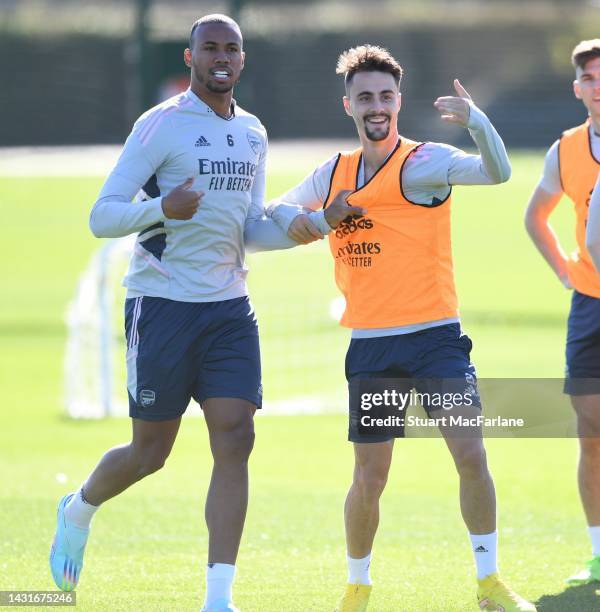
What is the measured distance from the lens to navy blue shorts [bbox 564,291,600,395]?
650cm

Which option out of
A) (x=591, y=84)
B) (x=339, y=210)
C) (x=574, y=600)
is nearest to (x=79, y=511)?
(x=339, y=210)

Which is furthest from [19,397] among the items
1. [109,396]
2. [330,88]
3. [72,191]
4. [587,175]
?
[330,88]

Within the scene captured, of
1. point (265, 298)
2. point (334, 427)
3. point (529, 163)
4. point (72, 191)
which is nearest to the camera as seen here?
point (334, 427)

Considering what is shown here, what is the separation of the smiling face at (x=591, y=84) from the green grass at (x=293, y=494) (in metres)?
2.18

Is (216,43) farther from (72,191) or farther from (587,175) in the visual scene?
(72,191)

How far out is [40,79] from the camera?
45812 millimetres

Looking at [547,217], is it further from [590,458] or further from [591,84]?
[590,458]

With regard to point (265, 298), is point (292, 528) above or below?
below

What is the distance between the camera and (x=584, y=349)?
21.5 feet

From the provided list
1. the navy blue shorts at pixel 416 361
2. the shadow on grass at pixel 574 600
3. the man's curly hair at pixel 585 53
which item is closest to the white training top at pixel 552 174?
the man's curly hair at pixel 585 53

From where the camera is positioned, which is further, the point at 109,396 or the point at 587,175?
the point at 109,396

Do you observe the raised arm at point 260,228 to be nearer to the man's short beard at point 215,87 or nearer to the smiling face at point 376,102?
the man's short beard at point 215,87

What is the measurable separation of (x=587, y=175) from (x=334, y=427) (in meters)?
6.54

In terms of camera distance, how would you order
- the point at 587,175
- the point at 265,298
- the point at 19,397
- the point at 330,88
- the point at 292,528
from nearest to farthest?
the point at 587,175, the point at 292,528, the point at 19,397, the point at 265,298, the point at 330,88
